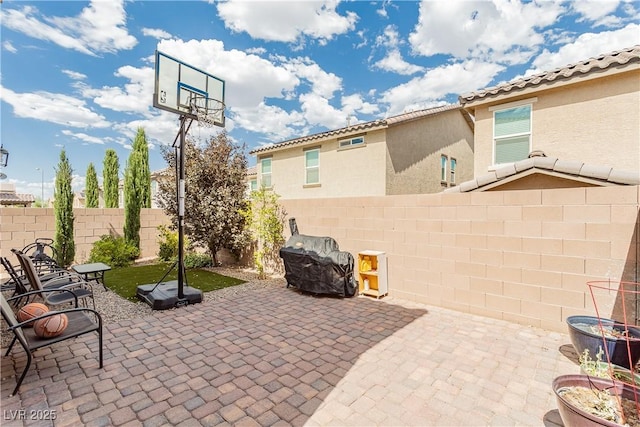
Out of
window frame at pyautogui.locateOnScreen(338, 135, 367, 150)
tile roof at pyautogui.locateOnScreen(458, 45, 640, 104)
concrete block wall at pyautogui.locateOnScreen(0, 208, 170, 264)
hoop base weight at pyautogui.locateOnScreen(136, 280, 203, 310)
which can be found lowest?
hoop base weight at pyautogui.locateOnScreen(136, 280, 203, 310)

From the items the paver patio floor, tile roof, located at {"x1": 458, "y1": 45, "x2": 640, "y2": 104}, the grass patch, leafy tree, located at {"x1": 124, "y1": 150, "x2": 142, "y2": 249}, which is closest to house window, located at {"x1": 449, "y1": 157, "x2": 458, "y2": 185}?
tile roof, located at {"x1": 458, "y1": 45, "x2": 640, "y2": 104}

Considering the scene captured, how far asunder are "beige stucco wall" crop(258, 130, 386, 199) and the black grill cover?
5.47m

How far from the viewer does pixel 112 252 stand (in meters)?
9.49

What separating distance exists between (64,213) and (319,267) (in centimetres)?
886

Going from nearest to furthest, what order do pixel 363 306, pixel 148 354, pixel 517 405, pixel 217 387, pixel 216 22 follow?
pixel 517 405 < pixel 217 387 < pixel 148 354 < pixel 363 306 < pixel 216 22

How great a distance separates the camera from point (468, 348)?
3791 mm

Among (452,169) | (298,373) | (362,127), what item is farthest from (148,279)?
(452,169)

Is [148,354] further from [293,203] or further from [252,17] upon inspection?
[252,17]

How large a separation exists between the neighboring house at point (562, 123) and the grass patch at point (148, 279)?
244 inches

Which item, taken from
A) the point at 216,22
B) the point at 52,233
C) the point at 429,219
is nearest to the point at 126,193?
the point at 52,233

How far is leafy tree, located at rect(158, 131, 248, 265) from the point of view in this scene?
857 cm

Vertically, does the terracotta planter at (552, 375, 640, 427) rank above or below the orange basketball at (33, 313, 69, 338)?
below

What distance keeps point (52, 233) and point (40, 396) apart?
8951mm

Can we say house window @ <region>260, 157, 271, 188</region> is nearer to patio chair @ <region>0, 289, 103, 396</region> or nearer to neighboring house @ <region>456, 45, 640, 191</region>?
neighboring house @ <region>456, 45, 640, 191</region>
